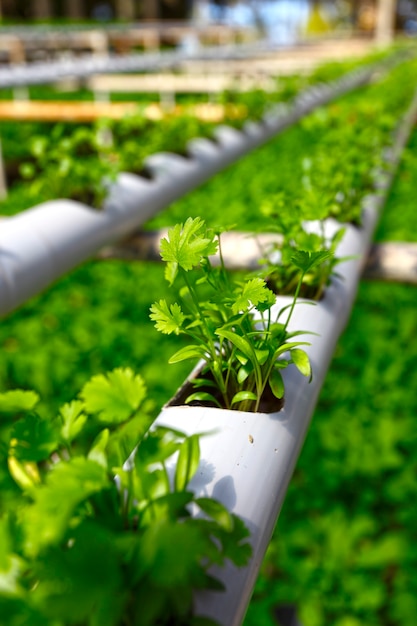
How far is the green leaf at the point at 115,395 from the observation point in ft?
3.22

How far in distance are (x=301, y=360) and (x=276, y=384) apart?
7 centimetres

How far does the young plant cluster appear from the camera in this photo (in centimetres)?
71

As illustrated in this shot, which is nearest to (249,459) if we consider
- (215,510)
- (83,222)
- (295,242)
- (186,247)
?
(215,510)

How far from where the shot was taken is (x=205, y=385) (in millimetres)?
1456

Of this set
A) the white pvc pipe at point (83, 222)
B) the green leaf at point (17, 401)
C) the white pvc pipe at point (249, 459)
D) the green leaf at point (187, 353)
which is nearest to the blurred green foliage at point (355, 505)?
the white pvc pipe at point (249, 459)

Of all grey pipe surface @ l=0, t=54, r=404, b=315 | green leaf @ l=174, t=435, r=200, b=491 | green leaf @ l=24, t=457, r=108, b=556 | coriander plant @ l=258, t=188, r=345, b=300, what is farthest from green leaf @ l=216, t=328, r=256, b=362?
grey pipe surface @ l=0, t=54, r=404, b=315

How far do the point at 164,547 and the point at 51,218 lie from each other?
2.28m

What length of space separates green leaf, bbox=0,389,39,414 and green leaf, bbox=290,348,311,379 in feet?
1.83

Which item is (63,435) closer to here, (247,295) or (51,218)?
(247,295)

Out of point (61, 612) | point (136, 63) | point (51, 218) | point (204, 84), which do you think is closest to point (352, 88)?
point (204, 84)

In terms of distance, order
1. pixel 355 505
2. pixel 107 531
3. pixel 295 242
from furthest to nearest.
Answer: pixel 355 505, pixel 295 242, pixel 107 531

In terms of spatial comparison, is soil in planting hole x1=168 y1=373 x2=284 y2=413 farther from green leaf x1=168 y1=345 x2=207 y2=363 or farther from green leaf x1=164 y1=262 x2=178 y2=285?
green leaf x1=164 y1=262 x2=178 y2=285

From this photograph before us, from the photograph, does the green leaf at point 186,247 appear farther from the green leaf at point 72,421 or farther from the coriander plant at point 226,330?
the green leaf at point 72,421

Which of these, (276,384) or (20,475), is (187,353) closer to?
(276,384)
